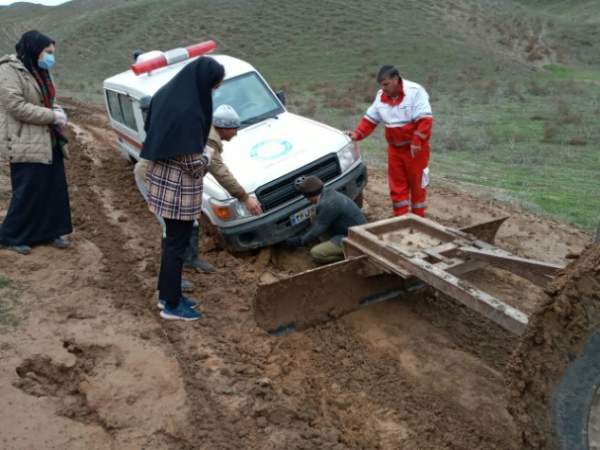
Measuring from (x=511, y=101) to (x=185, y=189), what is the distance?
17.9 meters

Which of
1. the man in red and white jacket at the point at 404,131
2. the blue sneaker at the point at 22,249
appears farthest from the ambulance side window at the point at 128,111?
the man in red and white jacket at the point at 404,131

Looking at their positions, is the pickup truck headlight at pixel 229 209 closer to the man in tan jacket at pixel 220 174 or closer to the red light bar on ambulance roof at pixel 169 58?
the man in tan jacket at pixel 220 174

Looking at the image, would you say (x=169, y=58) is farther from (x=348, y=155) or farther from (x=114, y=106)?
(x=348, y=155)

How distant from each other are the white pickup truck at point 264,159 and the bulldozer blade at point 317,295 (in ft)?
4.35

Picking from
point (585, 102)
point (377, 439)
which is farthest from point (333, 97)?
point (377, 439)

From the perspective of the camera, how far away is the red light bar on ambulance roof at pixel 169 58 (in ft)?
24.9

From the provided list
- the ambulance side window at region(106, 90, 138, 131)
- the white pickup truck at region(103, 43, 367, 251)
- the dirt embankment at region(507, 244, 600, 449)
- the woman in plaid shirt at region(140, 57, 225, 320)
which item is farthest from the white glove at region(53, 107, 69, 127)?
the dirt embankment at region(507, 244, 600, 449)

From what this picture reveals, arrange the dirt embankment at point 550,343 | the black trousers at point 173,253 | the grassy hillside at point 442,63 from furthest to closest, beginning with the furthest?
the grassy hillside at point 442,63, the black trousers at point 173,253, the dirt embankment at point 550,343

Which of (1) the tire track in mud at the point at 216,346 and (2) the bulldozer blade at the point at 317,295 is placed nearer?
(1) the tire track in mud at the point at 216,346

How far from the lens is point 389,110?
635 cm

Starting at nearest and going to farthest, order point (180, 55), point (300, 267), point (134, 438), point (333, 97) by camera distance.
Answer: point (134, 438) → point (300, 267) → point (180, 55) → point (333, 97)

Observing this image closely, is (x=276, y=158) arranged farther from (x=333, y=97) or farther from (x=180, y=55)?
(x=333, y=97)

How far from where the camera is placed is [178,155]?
13.8 ft

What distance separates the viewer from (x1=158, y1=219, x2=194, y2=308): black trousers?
453 centimetres
